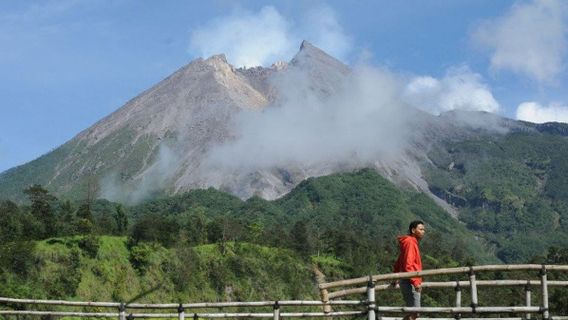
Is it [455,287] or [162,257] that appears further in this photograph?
[162,257]

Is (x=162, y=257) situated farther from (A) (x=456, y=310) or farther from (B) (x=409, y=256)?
(A) (x=456, y=310)

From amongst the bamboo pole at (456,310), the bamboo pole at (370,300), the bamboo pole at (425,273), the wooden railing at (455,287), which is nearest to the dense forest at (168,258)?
the bamboo pole at (425,273)

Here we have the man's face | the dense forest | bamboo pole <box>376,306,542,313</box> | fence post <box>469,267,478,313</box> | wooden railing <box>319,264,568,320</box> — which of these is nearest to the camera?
bamboo pole <box>376,306,542,313</box>

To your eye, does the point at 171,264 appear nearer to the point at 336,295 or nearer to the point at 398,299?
the point at 398,299

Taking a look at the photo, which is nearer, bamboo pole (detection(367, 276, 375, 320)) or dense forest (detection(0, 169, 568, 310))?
bamboo pole (detection(367, 276, 375, 320))

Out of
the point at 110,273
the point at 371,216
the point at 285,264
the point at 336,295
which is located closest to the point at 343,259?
the point at 285,264

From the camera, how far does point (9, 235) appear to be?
178 ft

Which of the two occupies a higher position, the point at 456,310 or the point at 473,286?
the point at 473,286

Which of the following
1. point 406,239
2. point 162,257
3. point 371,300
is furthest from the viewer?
point 162,257

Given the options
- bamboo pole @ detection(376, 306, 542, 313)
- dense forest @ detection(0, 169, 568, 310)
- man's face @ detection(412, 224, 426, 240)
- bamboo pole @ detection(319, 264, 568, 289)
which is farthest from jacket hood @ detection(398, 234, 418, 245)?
dense forest @ detection(0, 169, 568, 310)

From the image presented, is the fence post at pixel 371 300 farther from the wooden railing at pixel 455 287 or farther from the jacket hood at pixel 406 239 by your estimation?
the jacket hood at pixel 406 239

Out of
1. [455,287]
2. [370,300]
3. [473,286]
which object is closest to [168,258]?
[455,287]

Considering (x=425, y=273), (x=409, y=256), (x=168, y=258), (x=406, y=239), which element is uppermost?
(x=168, y=258)

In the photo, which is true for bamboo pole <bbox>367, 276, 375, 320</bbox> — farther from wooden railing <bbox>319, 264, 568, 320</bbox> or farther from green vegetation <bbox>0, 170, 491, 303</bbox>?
green vegetation <bbox>0, 170, 491, 303</bbox>
